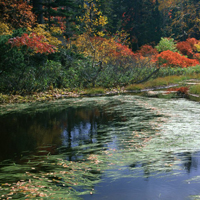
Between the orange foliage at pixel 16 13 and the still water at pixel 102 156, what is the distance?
9.25 m

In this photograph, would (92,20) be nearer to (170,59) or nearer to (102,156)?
(170,59)

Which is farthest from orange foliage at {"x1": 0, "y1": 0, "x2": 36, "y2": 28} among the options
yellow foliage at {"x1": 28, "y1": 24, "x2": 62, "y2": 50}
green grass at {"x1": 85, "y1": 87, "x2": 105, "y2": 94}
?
green grass at {"x1": 85, "y1": 87, "x2": 105, "y2": 94}

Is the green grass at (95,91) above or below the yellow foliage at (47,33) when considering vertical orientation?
below

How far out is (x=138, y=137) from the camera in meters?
6.81

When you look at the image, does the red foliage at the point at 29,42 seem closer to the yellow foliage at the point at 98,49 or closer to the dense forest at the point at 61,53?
the dense forest at the point at 61,53

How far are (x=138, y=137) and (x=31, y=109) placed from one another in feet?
21.4

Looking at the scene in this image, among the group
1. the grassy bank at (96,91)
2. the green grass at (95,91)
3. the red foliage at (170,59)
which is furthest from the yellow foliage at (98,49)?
the red foliage at (170,59)

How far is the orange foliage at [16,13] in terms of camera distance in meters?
17.4

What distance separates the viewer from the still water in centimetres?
398

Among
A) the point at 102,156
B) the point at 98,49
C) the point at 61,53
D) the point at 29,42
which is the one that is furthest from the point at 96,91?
the point at 102,156

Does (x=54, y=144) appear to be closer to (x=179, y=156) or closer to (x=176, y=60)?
(x=179, y=156)

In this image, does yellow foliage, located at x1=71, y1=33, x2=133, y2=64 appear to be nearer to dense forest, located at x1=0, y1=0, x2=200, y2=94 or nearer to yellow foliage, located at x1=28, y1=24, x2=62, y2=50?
dense forest, located at x1=0, y1=0, x2=200, y2=94

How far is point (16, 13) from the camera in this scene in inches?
699

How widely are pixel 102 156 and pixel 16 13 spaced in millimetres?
14913
